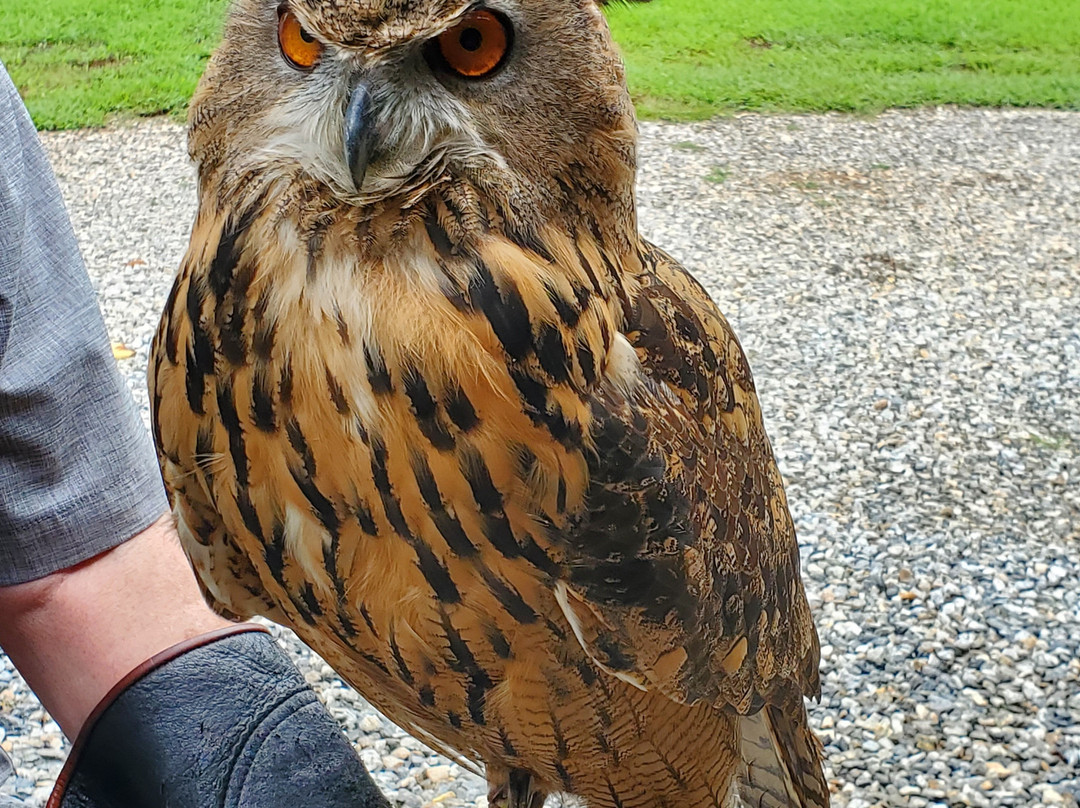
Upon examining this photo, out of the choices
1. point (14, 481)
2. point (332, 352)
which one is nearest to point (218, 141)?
point (332, 352)

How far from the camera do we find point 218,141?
33.5 inches

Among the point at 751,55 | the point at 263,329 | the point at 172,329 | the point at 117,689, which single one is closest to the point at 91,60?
the point at 751,55

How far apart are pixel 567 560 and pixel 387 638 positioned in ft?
0.61

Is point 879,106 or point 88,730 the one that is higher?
point 88,730

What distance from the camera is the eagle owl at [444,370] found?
0.80m

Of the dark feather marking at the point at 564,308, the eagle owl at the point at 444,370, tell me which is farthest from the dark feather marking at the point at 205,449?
the dark feather marking at the point at 564,308

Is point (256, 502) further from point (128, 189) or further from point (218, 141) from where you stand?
point (128, 189)

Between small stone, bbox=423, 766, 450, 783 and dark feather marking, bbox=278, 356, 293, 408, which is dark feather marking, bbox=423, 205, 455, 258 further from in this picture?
small stone, bbox=423, 766, 450, 783

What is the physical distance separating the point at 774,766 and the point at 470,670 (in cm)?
60

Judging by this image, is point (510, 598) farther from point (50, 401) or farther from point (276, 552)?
point (50, 401)

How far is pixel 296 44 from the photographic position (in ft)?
2.63

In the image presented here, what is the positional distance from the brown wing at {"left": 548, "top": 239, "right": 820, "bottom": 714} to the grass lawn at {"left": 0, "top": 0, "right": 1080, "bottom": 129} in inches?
130

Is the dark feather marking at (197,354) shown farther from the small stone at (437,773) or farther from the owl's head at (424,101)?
the small stone at (437,773)

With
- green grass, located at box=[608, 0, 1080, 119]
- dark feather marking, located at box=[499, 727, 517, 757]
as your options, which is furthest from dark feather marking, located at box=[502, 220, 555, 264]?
green grass, located at box=[608, 0, 1080, 119]
